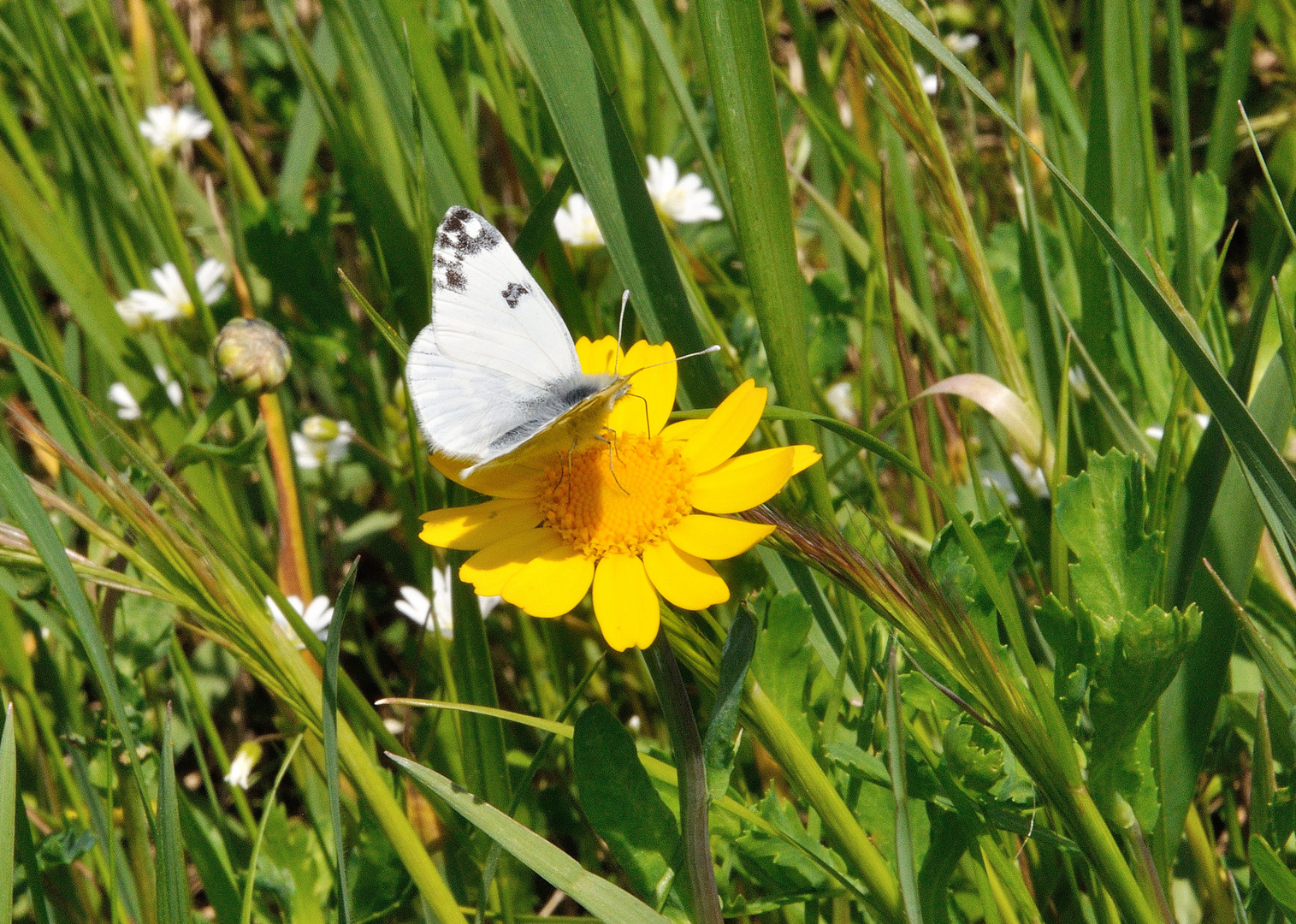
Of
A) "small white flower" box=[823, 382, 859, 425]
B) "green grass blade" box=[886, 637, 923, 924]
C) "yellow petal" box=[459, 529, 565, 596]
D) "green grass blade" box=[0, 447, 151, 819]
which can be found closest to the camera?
"green grass blade" box=[886, 637, 923, 924]

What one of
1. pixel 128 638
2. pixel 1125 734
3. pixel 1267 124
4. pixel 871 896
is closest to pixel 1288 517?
pixel 1125 734

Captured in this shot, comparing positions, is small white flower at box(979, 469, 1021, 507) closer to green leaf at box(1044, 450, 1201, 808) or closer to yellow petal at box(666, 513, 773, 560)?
green leaf at box(1044, 450, 1201, 808)

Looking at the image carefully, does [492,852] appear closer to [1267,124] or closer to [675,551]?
[675,551]

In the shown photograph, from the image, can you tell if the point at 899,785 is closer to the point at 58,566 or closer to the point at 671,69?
the point at 58,566

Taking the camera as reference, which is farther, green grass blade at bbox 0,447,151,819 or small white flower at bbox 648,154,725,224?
small white flower at bbox 648,154,725,224

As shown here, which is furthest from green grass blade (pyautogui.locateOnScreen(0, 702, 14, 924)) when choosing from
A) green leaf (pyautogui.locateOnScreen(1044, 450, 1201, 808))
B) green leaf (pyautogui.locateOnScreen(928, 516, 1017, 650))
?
green leaf (pyautogui.locateOnScreen(1044, 450, 1201, 808))

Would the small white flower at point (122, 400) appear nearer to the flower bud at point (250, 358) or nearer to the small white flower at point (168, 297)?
the small white flower at point (168, 297)

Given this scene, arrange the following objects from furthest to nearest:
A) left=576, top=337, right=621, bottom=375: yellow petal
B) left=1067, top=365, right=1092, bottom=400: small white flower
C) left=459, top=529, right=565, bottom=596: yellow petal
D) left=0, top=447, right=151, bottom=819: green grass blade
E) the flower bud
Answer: left=1067, top=365, right=1092, bottom=400: small white flower < the flower bud < left=576, top=337, right=621, bottom=375: yellow petal < left=459, top=529, right=565, bottom=596: yellow petal < left=0, top=447, right=151, bottom=819: green grass blade
